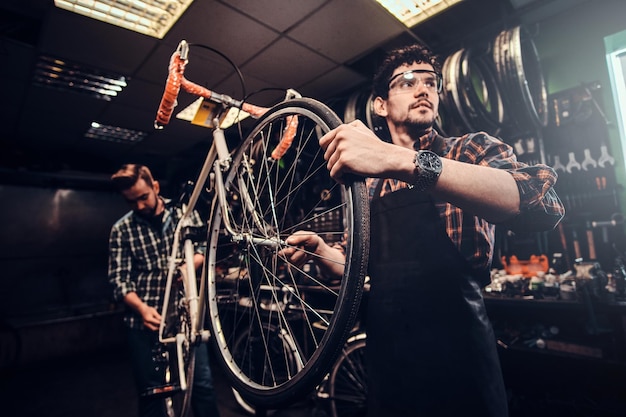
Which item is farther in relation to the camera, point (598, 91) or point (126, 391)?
point (126, 391)

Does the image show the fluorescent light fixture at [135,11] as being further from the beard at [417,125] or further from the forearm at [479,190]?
the forearm at [479,190]

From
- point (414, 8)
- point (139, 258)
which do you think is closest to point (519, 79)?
point (414, 8)

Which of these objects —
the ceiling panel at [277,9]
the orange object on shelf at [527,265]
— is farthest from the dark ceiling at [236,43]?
the orange object on shelf at [527,265]

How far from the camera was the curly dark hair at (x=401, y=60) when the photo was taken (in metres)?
1.29

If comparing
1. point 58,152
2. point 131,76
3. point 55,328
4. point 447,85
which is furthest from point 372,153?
point 58,152

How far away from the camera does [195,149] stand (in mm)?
6195

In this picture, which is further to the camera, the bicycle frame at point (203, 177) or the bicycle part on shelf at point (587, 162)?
the bicycle part on shelf at point (587, 162)

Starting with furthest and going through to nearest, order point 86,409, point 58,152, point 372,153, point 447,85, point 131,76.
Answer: point 58,152
point 131,76
point 86,409
point 447,85
point 372,153

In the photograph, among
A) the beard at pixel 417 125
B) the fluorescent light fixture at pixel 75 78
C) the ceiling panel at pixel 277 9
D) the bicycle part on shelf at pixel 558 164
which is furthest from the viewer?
the fluorescent light fixture at pixel 75 78

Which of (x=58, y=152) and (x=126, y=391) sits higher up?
(x=58, y=152)

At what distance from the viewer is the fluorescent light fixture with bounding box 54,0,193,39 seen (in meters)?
2.64

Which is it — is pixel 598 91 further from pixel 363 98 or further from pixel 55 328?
pixel 55 328

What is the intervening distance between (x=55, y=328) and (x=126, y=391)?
2.37 meters

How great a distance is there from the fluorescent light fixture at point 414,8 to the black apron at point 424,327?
2.35 meters
